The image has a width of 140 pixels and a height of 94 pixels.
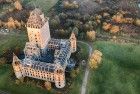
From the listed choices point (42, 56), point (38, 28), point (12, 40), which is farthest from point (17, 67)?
point (12, 40)

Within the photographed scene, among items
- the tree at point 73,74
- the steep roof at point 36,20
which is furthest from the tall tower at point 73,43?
the steep roof at point 36,20

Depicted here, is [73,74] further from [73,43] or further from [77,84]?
[73,43]

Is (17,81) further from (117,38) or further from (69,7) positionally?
(69,7)

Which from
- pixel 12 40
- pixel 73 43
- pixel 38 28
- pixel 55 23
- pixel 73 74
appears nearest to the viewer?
pixel 38 28

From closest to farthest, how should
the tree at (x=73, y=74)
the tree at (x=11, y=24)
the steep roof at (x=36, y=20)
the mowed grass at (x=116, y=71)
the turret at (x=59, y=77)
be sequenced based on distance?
the turret at (x=59, y=77)
the mowed grass at (x=116, y=71)
the steep roof at (x=36, y=20)
the tree at (x=73, y=74)
the tree at (x=11, y=24)

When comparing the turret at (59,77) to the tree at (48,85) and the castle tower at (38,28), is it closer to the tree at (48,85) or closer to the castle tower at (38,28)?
the tree at (48,85)

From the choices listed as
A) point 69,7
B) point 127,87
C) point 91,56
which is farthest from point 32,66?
point 69,7
